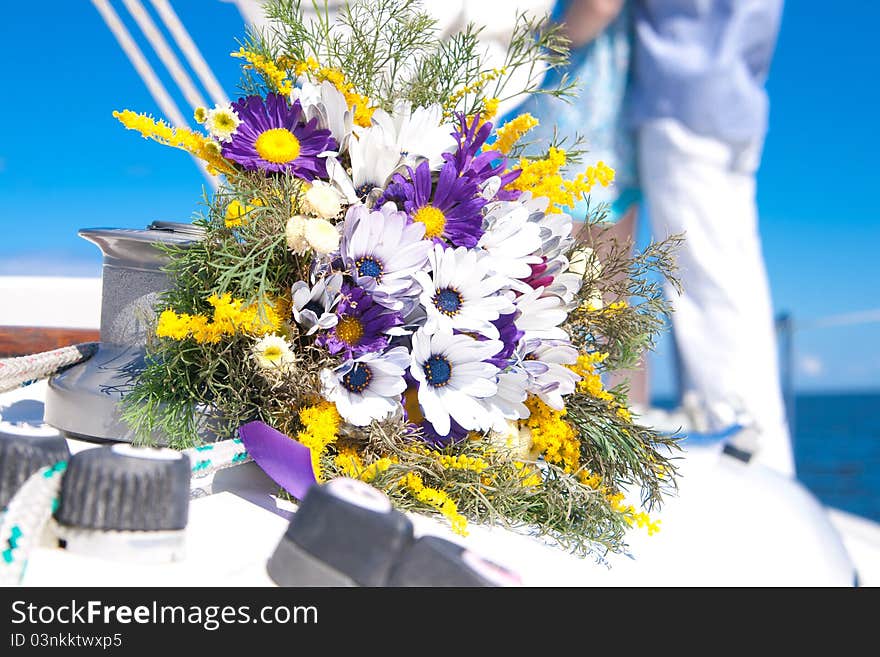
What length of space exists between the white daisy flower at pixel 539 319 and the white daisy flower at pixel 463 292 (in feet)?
0.19

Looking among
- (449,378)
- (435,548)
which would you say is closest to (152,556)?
(435,548)

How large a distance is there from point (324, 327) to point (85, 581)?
0.86 ft

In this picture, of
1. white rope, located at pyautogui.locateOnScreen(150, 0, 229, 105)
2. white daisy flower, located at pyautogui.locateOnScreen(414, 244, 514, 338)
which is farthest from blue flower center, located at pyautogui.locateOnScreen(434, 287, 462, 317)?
white rope, located at pyautogui.locateOnScreen(150, 0, 229, 105)

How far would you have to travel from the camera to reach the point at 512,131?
74 cm

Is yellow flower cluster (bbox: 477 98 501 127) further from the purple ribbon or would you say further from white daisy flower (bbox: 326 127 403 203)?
the purple ribbon

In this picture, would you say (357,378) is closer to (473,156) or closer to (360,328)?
(360,328)

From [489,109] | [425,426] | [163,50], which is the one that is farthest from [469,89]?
[163,50]

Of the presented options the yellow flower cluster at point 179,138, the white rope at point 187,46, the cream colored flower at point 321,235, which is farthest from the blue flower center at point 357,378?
the white rope at point 187,46

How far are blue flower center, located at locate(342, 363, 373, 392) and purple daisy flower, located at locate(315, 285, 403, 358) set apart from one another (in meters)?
0.01

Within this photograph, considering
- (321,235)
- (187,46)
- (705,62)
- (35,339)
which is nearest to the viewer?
(321,235)

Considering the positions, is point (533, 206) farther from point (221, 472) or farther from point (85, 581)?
point (85, 581)

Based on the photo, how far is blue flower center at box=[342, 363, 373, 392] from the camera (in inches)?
24.4

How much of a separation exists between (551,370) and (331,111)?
1.03ft
